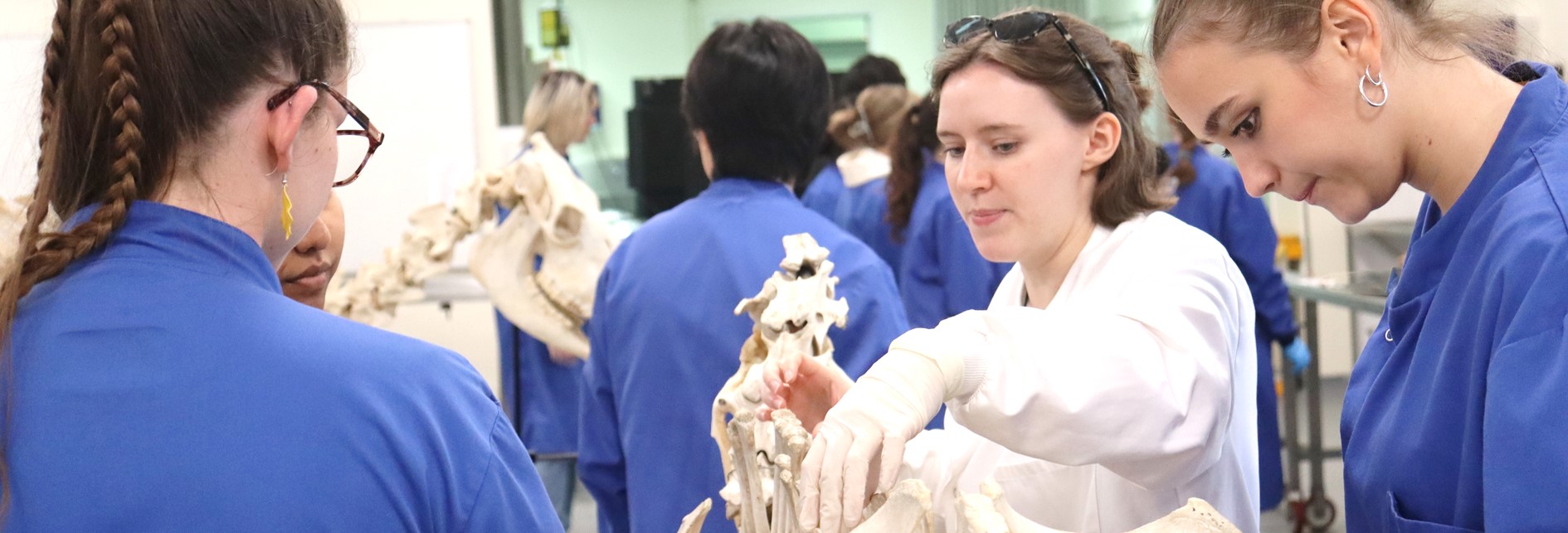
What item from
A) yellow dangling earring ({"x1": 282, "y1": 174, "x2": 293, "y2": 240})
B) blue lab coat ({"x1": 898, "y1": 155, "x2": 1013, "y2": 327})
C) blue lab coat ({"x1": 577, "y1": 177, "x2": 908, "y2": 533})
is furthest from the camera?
blue lab coat ({"x1": 898, "y1": 155, "x2": 1013, "y2": 327})

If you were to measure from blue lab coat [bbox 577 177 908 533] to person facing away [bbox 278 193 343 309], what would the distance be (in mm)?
606

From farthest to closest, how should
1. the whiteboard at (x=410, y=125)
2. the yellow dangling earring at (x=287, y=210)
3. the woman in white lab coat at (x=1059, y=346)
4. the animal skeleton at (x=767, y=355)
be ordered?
the whiteboard at (x=410, y=125), the animal skeleton at (x=767, y=355), the woman in white lab coat at (x=1059, y=346), the yellow dangling earring at (x=287, y=210)

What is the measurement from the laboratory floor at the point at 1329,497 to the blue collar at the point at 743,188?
2128mm

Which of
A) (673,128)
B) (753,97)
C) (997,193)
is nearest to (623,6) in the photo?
(673,128)

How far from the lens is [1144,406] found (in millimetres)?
1174

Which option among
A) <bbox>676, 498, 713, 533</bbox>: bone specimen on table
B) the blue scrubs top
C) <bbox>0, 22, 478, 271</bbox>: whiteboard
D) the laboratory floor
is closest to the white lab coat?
<bbox>676, 498, 713, 533</bbox>: bone specimen on table

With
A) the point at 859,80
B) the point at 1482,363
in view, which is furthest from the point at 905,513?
the point at 859,80

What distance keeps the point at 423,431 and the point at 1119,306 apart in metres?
0.68

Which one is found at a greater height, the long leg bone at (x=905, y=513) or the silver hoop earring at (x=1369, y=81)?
the silver hoop earring at (x=1369, y=81)

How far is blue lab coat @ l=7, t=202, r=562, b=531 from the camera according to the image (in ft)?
2.85

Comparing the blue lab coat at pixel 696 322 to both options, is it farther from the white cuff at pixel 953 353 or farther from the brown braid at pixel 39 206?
the brown braid at pixel 39 206

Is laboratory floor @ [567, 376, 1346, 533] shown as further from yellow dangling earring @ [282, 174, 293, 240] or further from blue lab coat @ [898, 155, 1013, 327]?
yellow dangling earring @ [282, 174, 293, 240]

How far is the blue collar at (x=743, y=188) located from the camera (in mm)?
2141

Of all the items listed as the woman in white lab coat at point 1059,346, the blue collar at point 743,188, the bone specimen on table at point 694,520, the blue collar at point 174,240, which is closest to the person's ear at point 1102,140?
the woman in white lab coat at point 1059,346
